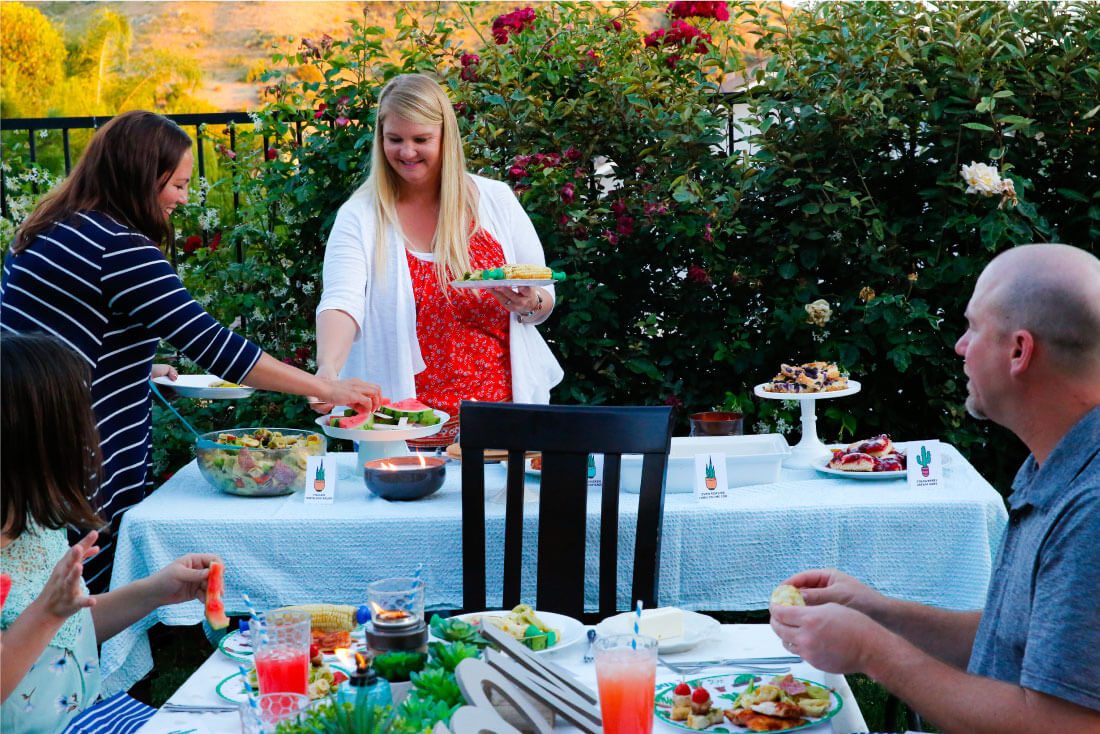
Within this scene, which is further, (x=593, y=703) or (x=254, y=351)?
(x=254, y=351)

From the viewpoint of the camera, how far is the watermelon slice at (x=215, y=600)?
1699 mm

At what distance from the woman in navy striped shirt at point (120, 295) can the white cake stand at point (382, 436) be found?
0.08m

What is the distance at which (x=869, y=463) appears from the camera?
8.89ft

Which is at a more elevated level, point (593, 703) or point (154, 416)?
point (593, 703)

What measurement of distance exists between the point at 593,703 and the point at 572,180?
10.3ft

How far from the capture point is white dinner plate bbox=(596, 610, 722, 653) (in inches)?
67.5

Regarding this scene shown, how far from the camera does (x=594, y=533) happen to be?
8.31ft

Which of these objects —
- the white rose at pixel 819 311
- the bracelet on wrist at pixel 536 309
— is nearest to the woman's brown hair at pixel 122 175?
the bracelet on wrist at pixel 536 309

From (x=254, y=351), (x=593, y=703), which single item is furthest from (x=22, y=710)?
(x=254, y=351)

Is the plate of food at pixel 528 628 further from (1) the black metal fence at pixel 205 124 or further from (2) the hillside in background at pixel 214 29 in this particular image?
(2) the hillside in background at pixel 214 29

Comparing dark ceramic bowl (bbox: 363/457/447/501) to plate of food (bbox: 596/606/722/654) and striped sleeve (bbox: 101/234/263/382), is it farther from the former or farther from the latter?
plate of food (bbox: 596/606/722/654)

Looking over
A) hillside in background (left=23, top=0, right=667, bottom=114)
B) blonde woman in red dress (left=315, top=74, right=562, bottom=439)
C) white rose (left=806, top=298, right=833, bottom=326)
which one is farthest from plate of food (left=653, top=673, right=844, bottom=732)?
hillside in background (left=23, top=0, right=667, bottom=114)

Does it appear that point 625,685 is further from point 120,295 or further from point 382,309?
point 382,309

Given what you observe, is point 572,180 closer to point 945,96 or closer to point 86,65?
point 945,96
